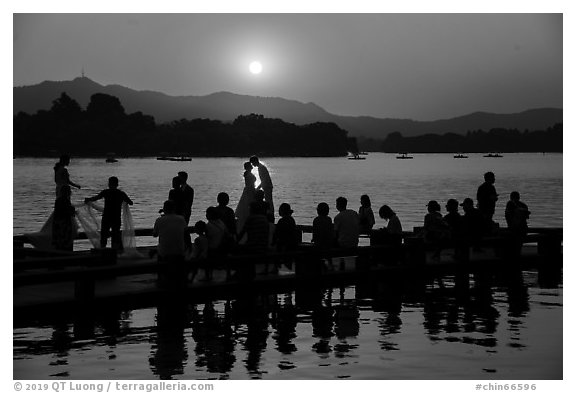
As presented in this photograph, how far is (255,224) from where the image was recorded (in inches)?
766

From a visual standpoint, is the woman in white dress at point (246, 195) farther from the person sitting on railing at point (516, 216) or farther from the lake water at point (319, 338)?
the person sitting on railing at point (516, 216)

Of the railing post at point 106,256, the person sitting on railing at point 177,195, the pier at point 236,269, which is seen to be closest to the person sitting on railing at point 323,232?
the pier at point 236,269

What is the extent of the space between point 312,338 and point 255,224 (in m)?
3.83

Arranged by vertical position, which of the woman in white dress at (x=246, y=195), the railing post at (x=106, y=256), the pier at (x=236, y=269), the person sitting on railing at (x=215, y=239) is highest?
the woman in white dress at (x=246, y=195)

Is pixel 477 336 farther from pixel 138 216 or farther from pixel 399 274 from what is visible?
pixel 138 216

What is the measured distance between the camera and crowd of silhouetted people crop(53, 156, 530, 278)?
18812 mm

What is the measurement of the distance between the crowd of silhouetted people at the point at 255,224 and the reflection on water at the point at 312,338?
116cm

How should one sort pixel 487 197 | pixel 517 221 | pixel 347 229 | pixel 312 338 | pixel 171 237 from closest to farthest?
pixel 312 338, pixel 171 237, pixel 347 229, pixel 517 221, pixel 487 197

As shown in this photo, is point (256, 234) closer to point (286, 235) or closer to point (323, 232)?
point (286, 235)

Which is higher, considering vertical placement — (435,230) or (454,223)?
(454,223)

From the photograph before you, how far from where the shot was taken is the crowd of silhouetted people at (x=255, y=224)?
1881cm

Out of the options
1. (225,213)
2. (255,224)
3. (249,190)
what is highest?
(249,190)

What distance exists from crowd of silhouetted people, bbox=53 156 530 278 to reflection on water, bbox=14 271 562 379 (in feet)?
3.81

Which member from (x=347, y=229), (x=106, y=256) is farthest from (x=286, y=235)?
(x=106, y=256)
